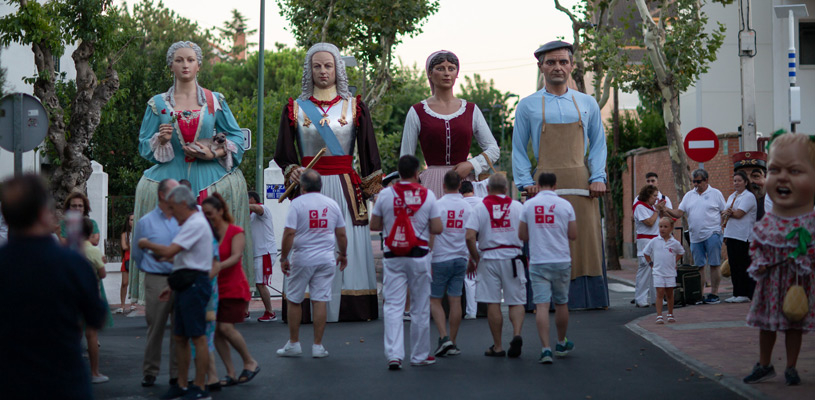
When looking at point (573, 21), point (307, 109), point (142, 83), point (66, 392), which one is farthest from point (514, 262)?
point (142, 83)

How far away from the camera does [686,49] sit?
→ 20.4 m

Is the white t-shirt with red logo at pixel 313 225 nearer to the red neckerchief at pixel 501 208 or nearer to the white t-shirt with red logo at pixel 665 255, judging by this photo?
the red neckerchief at pixel 501 208

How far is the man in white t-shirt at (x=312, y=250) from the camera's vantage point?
30.3ft

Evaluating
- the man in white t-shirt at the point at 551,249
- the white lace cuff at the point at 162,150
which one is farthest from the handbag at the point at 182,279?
the man in white t-shirt at the point at 551,249

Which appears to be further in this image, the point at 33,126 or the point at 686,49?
the point at 686,49

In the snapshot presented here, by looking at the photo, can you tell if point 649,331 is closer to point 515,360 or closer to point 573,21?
point 515,360

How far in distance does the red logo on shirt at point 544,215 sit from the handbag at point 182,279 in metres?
3.25

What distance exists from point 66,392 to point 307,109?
7.10 metres

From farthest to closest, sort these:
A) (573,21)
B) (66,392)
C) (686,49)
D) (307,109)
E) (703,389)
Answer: (573,21), (686,49), (307,109), (703,389), (66,392)

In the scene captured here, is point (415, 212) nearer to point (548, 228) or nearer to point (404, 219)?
point (404, 219)

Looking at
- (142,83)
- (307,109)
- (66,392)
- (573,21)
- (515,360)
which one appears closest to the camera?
(66,392)

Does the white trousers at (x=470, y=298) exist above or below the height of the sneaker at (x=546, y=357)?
above

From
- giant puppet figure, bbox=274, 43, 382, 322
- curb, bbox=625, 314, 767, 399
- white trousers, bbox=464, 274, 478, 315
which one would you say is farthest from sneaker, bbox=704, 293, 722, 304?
giant puppet figure, bbox=274, 43, 382, 322

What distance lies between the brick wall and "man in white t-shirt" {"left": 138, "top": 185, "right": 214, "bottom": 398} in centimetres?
1786
